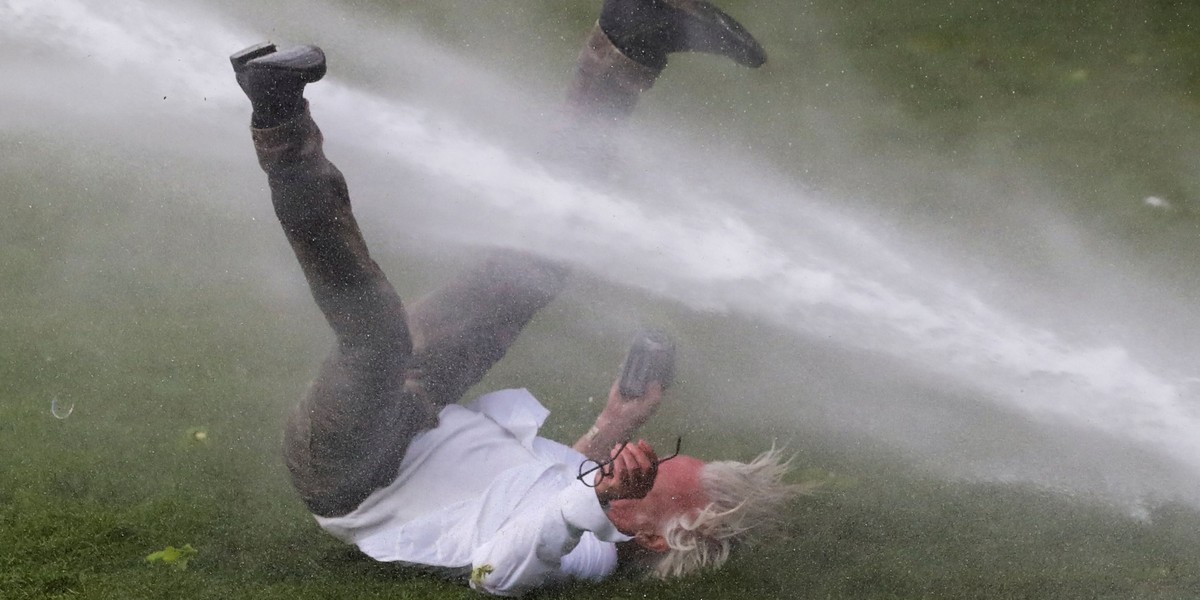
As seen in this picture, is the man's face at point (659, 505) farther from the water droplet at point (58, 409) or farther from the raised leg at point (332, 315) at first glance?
the water droplet at point (58, 409)

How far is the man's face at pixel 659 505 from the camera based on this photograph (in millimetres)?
3545

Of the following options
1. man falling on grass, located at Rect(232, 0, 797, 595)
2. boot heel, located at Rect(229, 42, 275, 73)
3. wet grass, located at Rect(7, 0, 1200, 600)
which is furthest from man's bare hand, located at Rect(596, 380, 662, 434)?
boot heel, located at Rect(229, 42, 275, 73)

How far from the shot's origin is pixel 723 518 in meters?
3.52

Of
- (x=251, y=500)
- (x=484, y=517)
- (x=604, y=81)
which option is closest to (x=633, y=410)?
(x=484, y=517)

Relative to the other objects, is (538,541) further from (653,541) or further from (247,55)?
(247,55)

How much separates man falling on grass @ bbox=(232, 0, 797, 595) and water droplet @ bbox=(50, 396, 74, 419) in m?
1.11

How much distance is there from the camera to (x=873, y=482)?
4.32 m

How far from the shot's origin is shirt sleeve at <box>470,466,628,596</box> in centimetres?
331

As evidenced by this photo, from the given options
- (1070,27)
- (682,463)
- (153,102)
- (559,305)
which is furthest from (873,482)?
(1070,27)

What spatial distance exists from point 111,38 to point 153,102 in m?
0.29

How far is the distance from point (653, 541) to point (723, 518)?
226mm

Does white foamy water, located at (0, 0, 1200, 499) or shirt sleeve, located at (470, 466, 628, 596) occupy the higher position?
white foamy water, located at (0, 0, 1200, 499)

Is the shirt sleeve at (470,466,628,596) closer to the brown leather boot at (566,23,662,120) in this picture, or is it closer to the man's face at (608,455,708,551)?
the man's face at (608,455,708,551)

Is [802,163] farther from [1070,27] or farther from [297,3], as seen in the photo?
[297,3]
